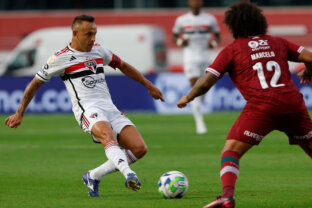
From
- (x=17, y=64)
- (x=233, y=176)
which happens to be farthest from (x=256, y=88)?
(x=17, y=64)

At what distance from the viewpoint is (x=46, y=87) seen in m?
24.2

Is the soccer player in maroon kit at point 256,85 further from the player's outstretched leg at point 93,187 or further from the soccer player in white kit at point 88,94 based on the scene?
the player's outstretched leg at point 93,187

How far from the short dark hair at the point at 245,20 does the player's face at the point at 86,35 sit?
1761 mm

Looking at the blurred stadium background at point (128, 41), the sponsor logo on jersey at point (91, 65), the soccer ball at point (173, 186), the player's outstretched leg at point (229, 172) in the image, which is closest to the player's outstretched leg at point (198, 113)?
the blurred stadium background at point (128, 41)

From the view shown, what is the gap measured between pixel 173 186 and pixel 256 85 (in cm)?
156

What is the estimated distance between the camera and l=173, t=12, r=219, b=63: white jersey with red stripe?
17719 mm

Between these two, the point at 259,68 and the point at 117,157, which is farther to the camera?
the point at 117,157

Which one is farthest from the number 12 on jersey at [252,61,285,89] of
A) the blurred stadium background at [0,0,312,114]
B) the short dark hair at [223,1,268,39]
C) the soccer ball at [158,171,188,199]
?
the blurred stadium background at [0,0,312,114]

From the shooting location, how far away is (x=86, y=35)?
9078mm

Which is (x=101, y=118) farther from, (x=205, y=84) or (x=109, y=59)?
(x=205, y=84)

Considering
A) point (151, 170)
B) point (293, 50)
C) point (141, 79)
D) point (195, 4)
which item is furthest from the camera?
point (195, 4)

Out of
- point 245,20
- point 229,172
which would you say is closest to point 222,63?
point 245,20

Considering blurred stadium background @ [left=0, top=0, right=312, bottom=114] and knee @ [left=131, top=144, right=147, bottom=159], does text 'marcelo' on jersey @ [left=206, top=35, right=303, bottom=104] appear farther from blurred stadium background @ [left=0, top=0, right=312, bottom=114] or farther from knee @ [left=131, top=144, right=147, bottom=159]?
blurred stadium background @ [left=0, top=0, right=312, bottom=114]

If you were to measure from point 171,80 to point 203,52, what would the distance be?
19.4 ft
